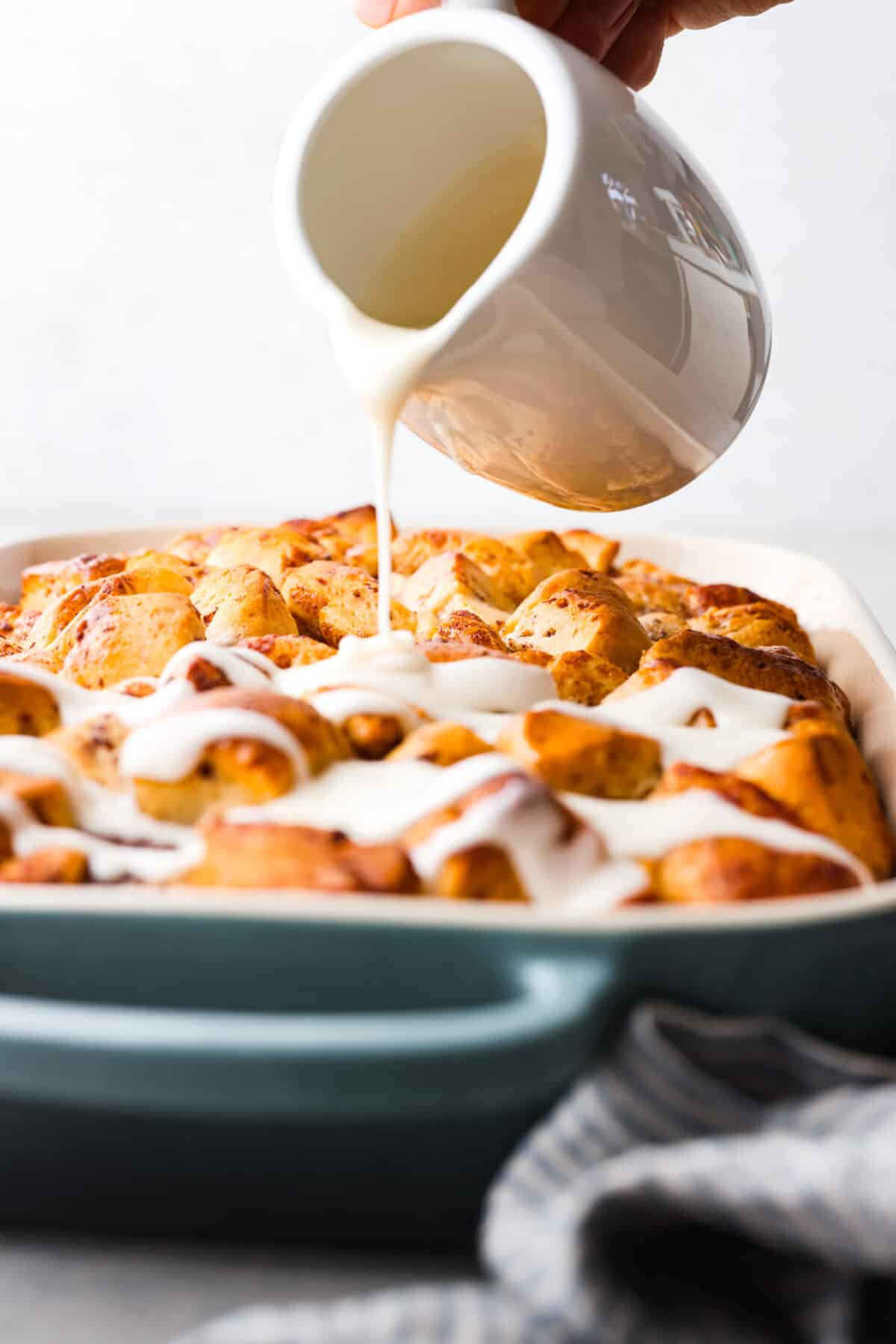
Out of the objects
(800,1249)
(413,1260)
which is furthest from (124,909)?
(800,1249)

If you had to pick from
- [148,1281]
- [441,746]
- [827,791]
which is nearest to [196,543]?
[441,746]

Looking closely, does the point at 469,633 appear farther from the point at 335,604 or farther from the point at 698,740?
the point at 698,740

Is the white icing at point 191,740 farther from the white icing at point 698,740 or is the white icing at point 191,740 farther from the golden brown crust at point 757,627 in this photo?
the golden brown crust at point 757,627

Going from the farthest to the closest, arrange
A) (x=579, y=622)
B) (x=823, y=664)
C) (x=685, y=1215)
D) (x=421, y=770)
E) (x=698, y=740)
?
(x=823, y=664), (x=579, y=622), (x=698, y=740), (x=421, y=770), (x=685, y=1215)

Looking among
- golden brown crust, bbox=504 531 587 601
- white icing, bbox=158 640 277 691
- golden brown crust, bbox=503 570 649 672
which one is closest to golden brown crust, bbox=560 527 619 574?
golden brown crust, bbox=504 531 587 601

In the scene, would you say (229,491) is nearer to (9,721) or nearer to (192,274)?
(192,274)

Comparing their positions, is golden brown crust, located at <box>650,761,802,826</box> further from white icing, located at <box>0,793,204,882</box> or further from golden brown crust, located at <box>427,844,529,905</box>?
white icing, located at <box>0,793,204,882</box>
